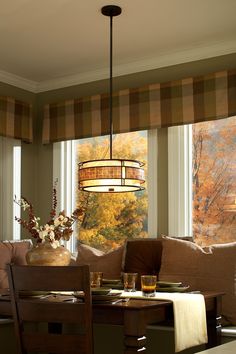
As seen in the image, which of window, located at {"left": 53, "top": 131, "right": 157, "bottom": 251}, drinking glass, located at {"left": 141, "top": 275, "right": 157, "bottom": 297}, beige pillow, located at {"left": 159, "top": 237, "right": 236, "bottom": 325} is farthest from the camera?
window, located at {"left": 53, "top": 131, "right": 157, "bottom": 251}

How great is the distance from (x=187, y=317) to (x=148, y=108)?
230 centimetres

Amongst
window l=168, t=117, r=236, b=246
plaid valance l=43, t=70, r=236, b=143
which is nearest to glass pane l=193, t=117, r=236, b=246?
window l=168, t=117, r=236, b=246

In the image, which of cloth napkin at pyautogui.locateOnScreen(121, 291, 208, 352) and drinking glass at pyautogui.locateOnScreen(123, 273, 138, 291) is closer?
cloth napkin at pyautogui.locateOnScreen(121, 291, 208, 352)

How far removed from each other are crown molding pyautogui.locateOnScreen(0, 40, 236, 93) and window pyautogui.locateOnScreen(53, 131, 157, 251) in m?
0.55

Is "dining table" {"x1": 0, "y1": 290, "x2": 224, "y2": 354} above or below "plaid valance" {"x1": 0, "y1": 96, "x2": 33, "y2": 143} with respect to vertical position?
below

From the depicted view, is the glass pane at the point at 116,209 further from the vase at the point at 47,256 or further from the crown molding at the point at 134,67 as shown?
the vase at the point at 47,256

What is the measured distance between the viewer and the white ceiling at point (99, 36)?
3.84 m

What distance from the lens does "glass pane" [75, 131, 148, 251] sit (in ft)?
16.5

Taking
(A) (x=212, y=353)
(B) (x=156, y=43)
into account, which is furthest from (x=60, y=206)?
(A) (x=212, y=353)

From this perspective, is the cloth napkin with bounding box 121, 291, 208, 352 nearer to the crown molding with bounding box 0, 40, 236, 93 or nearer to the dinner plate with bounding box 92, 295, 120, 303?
the dinner plate with bounding box 92, 295, 120, 303

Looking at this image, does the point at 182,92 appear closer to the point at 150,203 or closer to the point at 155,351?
the point at 150,203

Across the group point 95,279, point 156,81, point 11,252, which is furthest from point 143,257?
point 156,81

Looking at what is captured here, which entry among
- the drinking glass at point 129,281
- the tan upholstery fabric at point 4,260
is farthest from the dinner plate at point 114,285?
the tan upholstery fabric at point 4,260

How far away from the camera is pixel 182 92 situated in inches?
185
